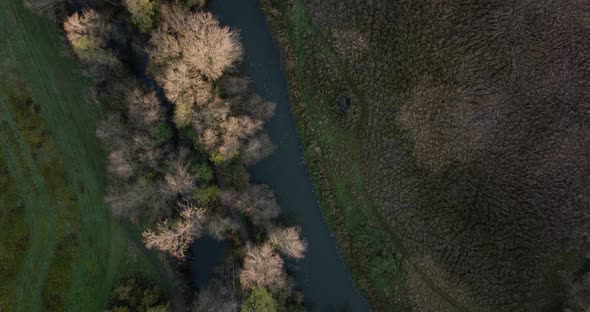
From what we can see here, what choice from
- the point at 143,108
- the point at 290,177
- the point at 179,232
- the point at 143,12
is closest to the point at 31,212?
the point at 179,232

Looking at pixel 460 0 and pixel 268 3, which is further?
pixel 268 3

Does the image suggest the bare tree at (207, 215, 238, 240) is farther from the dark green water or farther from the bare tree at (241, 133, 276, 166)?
the bare tree at (241, 133, 276, 166)

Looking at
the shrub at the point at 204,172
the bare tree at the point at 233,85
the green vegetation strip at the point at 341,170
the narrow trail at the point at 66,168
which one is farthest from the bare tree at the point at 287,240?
the bare tree at the point at 233,85

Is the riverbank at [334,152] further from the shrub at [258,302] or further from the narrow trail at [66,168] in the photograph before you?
the narrow trail at [66,168]

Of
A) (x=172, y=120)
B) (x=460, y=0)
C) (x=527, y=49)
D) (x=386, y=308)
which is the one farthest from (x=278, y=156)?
(x=527, y=49)

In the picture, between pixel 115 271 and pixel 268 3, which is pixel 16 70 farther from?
pixel 268 3

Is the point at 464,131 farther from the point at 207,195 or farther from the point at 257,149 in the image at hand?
the point at 207,195

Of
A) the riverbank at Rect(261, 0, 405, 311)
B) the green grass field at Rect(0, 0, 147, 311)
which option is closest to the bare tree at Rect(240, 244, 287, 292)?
the riverbank at Rect(261, 0, 405, 311)

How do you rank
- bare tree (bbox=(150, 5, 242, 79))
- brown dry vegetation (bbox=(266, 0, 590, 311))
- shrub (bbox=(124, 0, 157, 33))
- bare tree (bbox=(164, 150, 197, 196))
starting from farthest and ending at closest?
brown dry vegetation (bbox=(266, 0, 590, 311)) → bare tree (bbox=(164, 150, 197, 196)) → shrub (bbox=(124, 0, 157, 33)) → bare tree (bbox=(150, 5, 242, 79))
